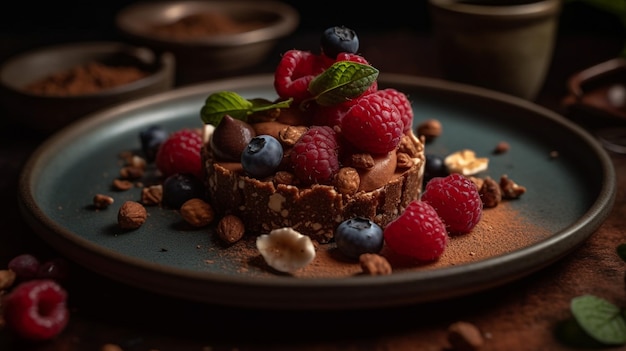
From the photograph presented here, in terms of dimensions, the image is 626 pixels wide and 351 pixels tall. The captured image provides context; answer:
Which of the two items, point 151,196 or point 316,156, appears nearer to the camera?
point 316,156

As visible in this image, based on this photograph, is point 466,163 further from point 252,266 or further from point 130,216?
point 130,216

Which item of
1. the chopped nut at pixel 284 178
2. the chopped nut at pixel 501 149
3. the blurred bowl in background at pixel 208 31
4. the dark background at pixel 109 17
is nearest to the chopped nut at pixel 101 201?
the chopped nut at pixel 284 178

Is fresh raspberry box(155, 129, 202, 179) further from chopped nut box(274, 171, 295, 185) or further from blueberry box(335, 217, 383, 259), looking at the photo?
blueberry box(335, 217, 383, 259)

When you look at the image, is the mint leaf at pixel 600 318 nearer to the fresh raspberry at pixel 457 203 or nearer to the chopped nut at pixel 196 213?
the fresh raspberry at pixel 457 203

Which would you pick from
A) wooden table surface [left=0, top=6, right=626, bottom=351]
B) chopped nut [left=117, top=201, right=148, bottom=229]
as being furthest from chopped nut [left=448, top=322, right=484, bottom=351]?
chopped nut [left=117, top=201, right=148, bottom=229]

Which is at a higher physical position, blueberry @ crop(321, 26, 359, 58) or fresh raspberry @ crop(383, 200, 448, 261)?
blueberry @ crop(321, 26, 359, 58)

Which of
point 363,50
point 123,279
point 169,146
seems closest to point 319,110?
point 169,146

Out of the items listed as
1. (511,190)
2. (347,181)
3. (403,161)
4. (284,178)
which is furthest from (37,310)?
(511,190)
